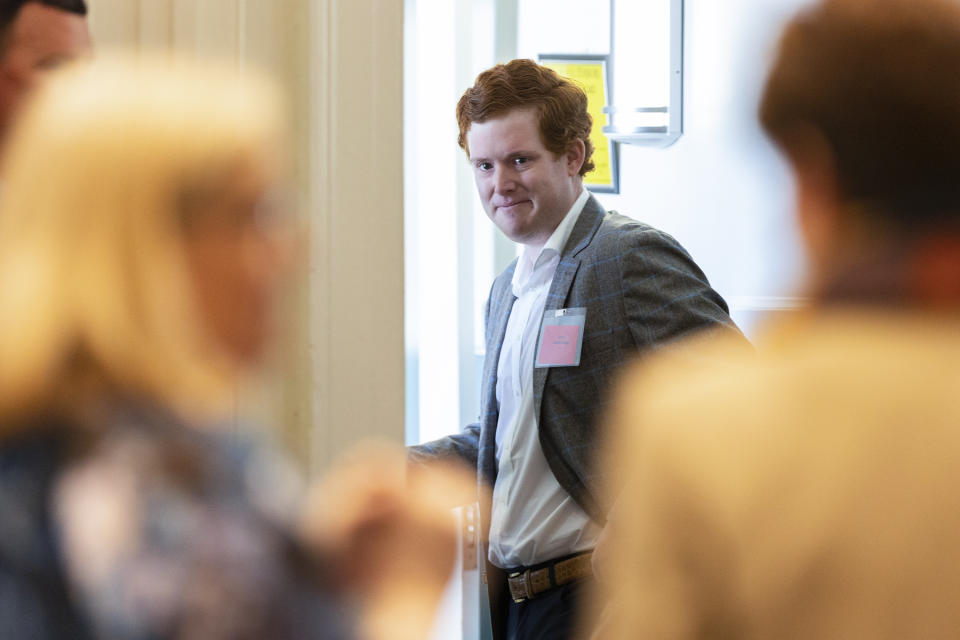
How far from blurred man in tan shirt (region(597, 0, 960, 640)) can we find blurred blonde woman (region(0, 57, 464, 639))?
0.26m

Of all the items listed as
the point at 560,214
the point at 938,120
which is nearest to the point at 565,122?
the point at 560,214

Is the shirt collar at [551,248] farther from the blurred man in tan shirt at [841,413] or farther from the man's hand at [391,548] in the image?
the man's hand at [391,548]

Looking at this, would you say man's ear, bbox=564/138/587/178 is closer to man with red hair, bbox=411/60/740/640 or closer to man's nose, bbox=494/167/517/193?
man with red hair, bbox=411/60/740/640

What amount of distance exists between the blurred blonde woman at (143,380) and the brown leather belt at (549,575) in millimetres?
1455

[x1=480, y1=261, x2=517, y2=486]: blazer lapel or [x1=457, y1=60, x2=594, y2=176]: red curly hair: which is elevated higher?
[x1=457, y1=60, x2=594, y2=176]: red curly hair

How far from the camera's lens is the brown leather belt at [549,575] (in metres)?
1.97

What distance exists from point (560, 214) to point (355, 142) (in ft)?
4.23

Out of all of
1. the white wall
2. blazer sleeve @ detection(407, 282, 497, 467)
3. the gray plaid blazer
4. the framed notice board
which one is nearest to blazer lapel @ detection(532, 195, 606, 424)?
the gray plaid blazer

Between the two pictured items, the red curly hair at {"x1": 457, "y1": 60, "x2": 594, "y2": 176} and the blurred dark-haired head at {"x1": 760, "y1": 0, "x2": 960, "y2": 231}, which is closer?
the blurred dark-haired head at {"x1": 760, "y1": 0, "x2": 960, "y2": 231}

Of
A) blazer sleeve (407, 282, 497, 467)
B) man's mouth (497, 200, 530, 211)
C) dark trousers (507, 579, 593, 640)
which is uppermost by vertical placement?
man's mouth (497, 200, 530, 211)

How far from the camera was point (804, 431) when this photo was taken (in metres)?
0.72

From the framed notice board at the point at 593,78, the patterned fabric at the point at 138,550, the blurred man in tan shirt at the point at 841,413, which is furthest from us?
the framed notice board at the point at 593,78

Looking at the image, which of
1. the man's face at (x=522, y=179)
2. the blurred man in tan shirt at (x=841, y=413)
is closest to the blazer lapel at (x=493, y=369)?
the man's face at (x=522, y=179)

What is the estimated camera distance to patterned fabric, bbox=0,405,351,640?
0.47 metres
